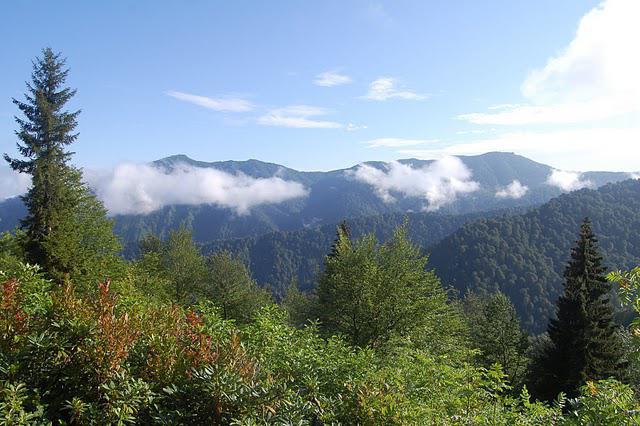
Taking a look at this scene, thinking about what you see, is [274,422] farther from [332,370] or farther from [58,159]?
[58,159]

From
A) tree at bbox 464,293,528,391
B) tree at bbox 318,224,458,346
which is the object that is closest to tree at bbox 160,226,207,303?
tree at bbox 318,224,458,346

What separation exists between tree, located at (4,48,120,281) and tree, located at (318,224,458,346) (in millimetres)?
12778

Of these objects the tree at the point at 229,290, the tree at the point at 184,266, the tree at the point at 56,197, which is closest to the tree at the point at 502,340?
the tree at the point at 229,290

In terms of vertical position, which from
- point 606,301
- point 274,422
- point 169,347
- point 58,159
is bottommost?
point 606,301

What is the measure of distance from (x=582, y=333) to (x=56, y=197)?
31914 millimetres

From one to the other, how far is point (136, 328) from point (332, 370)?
297 cm

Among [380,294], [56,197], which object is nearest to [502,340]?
[380,294]

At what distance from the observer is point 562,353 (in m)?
25.6

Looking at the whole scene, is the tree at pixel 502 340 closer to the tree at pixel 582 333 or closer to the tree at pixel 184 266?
the tree at pixel 582 333

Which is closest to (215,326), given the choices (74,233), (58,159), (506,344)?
(74,233)

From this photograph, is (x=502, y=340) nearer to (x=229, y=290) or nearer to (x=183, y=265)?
(x=229, y=290)

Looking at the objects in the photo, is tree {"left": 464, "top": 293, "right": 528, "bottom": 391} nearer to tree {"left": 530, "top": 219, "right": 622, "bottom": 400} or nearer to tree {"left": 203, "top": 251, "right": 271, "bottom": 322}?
tree {"left": 530, "top": 219, "right": 622, "bottom": 400}

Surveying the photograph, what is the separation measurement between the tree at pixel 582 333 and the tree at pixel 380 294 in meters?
9.14

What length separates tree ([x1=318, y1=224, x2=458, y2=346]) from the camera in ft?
63.8
